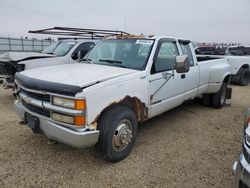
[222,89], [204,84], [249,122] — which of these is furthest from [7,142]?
[222,89]

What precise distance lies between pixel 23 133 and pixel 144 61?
104 inches

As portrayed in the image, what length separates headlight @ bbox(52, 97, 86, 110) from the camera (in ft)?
8.96

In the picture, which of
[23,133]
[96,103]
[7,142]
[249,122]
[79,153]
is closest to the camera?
[249,122]

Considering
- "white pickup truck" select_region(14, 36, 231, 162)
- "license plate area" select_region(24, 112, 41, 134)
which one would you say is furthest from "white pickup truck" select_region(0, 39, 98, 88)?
"license plate area" select_region(24, 112, 41, 134)

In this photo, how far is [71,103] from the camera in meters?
2.78

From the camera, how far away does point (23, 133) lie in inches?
172

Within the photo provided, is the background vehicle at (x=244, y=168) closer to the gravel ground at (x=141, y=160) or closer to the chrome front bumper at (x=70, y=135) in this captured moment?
the gravel ground at (x=141, y=160)

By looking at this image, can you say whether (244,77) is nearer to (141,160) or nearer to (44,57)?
(44,57)

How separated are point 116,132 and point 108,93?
0.62 meters

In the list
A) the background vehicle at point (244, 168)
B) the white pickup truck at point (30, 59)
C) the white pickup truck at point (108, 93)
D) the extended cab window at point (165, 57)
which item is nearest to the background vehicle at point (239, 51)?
the white pickup truck at point (30, 59)

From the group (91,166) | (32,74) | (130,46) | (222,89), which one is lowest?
(91,166)

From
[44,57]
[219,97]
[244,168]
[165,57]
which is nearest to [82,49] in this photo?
[44,57]

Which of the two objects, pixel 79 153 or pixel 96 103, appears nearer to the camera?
pixel 96 103

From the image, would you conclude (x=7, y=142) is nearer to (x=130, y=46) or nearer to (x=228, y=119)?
(x=130, y=46)
